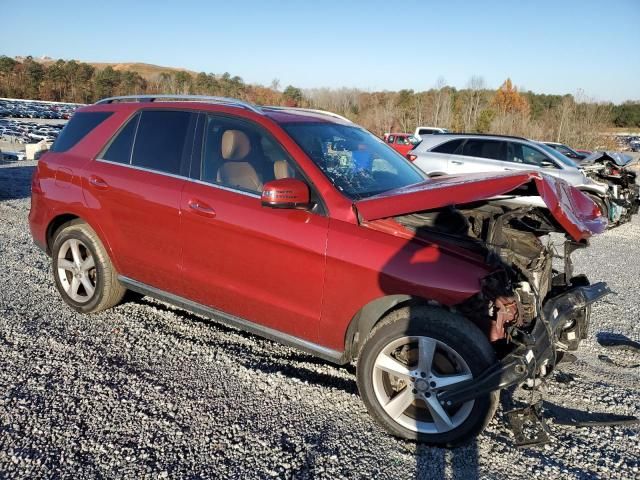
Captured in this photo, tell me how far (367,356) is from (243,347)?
1.43 metres

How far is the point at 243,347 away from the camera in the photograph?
4.08 metres

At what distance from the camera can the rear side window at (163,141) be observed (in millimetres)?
3895

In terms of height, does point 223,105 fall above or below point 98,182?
above

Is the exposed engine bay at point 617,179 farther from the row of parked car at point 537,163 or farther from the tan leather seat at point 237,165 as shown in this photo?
the tan leather seat at point 237,165

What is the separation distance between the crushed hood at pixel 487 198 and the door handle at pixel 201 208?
3.48 feet

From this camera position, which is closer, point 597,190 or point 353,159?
point 353,159

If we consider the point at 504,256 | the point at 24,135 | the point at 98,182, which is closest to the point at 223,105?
the point at 98,182

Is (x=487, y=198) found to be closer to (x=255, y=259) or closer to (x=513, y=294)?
(x=513, y=294)

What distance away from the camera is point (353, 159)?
377 cm

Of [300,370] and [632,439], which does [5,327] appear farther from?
[632,439]

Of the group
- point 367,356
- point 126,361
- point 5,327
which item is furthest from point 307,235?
point 5,327

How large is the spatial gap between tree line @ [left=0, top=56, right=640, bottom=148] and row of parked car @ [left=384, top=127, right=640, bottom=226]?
5887 mm

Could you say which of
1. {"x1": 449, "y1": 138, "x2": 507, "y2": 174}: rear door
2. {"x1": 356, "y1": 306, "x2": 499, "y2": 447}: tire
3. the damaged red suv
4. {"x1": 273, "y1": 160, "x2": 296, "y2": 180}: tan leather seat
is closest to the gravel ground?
{"x1": 356, "y1": 306, "x2": 499, "y2": 447}: tire

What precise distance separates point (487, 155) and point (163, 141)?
1042cm
